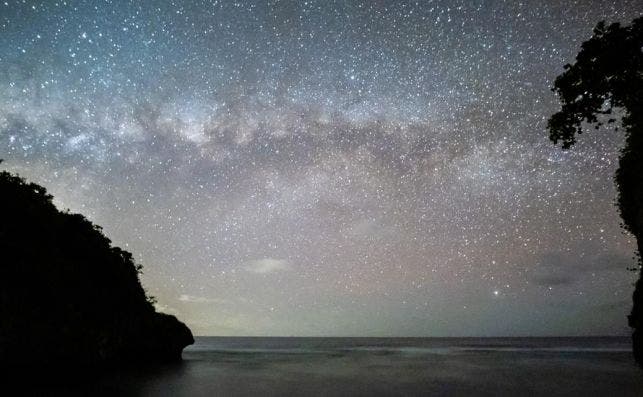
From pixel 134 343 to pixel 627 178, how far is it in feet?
130

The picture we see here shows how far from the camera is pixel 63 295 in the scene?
26.4 meters

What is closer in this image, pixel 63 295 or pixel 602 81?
pixel 602 81

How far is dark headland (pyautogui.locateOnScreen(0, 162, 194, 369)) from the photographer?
72.9 feet

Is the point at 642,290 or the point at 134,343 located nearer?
the point at 642,290

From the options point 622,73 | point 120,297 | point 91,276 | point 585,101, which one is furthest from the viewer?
point 120,297

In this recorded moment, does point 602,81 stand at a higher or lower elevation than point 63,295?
higher

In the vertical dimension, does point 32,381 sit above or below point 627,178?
below

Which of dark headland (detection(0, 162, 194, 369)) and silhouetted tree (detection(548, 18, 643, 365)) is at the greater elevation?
silhouetted tree (detection(548, 18, 643, 365))

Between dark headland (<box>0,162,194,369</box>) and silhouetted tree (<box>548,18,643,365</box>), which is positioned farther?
dark headland (<box>0,162,194,369</box>)

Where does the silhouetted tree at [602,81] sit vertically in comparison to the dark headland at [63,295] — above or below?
above

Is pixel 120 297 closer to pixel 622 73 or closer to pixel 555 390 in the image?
pixel 555 390

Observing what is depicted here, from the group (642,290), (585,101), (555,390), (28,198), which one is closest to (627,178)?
(642,290)

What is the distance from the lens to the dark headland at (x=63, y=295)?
2223 centimetres

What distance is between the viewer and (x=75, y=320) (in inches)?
1040
